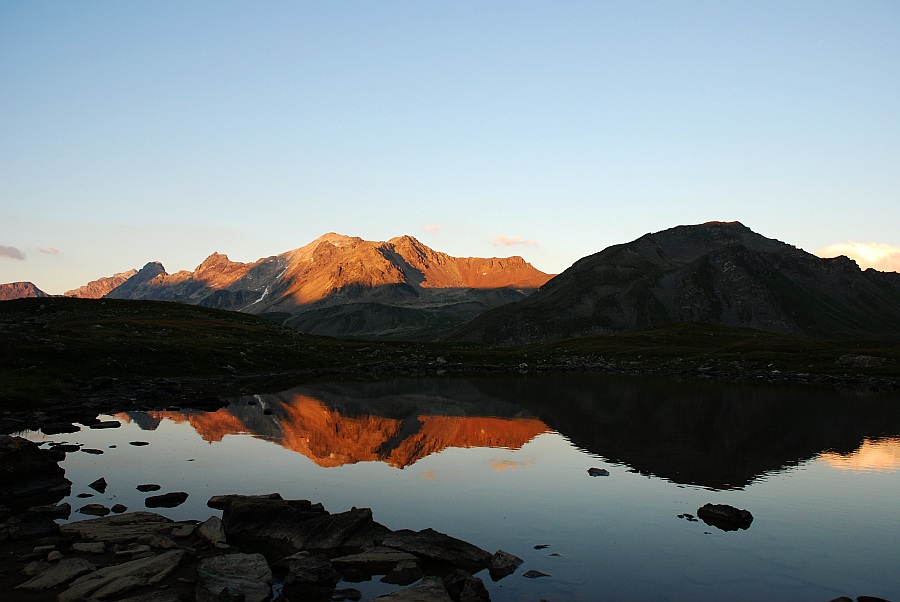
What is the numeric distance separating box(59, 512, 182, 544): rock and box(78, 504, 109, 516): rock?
1589 millimetres

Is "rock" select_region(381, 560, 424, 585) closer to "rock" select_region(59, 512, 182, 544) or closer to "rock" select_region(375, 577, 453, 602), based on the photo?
"rock" select_region(375, 577, 453, 602)

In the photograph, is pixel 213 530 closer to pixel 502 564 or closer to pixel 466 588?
pixel 466 588

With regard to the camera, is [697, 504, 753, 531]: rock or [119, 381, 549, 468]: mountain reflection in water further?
[119, 381, 549, 468]: mountain reflection in water

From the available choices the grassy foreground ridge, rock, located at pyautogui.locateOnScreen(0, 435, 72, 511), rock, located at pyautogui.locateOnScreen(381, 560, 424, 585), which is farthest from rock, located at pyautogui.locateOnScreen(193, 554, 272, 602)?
the grassy foreground ridge

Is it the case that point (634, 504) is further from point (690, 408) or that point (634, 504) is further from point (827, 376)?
point (827, 376)

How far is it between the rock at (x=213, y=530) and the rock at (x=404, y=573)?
704 cm

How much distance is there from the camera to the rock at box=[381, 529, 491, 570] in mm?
22598

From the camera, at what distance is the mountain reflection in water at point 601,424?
4422cm

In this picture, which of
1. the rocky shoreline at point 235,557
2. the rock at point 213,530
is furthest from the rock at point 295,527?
the rock at point 213,530

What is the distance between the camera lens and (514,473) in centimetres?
3912

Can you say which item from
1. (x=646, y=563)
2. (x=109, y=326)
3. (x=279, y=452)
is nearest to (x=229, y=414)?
(x=279, y=452)

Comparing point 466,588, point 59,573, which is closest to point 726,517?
point 466,588

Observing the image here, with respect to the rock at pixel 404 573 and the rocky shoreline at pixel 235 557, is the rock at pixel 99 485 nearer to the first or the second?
the rocky shoreline at pixel 235 557

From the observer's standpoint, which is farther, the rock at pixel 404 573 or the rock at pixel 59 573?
the rock at pixel 404 573
